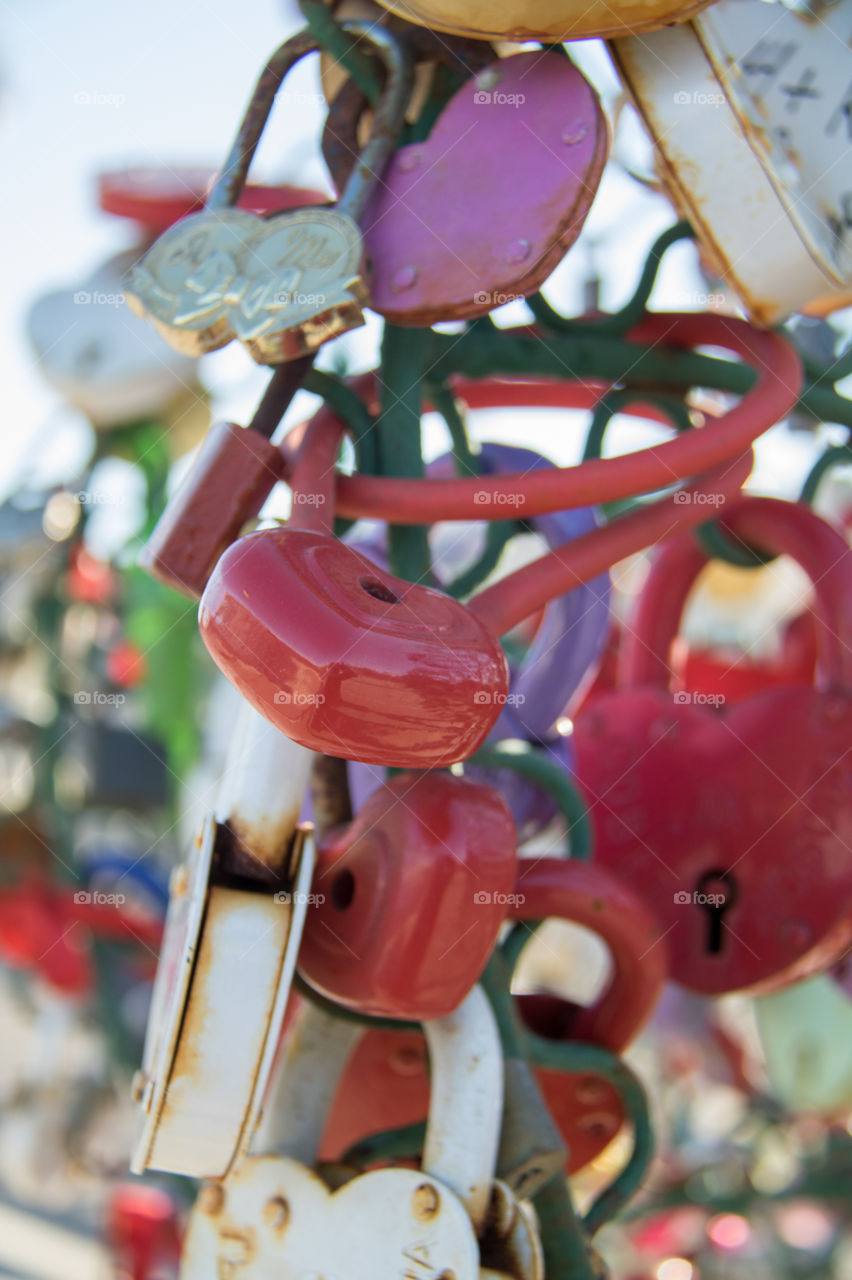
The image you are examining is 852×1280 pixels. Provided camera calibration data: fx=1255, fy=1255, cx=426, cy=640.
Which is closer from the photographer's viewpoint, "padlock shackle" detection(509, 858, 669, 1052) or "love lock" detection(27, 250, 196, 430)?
"padlock shackle" detection(509, 858, 669, 1052)

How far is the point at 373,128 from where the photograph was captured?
1.43 feet

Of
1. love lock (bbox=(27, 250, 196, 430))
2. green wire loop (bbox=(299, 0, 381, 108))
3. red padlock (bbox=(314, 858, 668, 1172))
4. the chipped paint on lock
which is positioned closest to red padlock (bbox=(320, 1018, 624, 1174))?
red padlock (bbox=(314, 858, 668, 1172))

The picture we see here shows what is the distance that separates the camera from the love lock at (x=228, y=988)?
1.25 ft

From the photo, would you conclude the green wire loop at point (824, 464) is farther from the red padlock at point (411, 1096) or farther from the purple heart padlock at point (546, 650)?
the red padlock at point (411, 1096)

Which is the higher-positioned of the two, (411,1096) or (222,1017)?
(222,1017)

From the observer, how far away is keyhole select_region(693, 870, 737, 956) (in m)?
0.56

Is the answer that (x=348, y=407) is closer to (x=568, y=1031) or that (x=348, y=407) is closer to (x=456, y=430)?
(x=456, y=430)

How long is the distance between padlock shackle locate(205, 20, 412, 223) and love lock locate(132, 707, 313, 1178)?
0.60ft

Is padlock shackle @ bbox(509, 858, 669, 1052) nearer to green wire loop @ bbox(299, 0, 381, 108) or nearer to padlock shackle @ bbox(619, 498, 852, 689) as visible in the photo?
padlock shackle @ bbox(619, 498, 852, 689)

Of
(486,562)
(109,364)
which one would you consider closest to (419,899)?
(486,562)

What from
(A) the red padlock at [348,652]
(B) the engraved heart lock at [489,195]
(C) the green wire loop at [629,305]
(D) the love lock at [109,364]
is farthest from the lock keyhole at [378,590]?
(D) the love lock at [109,364]

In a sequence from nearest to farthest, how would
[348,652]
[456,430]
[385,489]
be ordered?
[348,652], [385,489], [456,430]

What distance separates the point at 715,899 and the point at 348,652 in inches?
11.9

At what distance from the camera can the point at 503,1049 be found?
43cm
